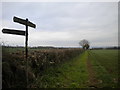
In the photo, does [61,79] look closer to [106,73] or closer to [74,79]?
[74,79]

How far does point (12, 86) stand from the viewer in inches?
229

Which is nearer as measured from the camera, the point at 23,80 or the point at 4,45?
the point at 23,80

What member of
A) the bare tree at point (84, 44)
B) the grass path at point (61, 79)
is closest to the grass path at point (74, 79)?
the grass path at point (61, 79)

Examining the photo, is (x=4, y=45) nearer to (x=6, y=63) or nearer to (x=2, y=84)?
(x=6, y=63)

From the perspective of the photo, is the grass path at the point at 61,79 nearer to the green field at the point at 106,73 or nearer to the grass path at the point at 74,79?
the grass path at the point at 74,79

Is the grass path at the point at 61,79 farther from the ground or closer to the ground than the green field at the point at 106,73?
farther from the ground

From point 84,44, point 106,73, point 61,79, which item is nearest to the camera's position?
point 61,79

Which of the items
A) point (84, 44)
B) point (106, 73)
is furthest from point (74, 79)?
point (84, 44)

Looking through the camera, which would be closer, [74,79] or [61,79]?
[61,79]

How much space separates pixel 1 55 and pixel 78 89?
3.56 m

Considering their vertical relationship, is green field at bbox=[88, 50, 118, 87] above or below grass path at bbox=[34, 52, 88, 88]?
below

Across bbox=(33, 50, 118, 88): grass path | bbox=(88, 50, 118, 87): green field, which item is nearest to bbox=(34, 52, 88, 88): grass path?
bbox=(33, 50, 118, 88): grass path

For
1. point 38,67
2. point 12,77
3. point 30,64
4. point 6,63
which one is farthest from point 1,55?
point 38,67

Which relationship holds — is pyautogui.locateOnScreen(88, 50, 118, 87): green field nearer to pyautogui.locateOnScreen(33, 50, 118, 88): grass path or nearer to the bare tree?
pyautogui.locateOnScreen(33, 50, 118, 88): grass path
